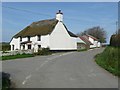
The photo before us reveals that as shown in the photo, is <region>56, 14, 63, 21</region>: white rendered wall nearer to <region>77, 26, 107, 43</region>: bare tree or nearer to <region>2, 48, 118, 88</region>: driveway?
<region>2, 48, 118, 88</region>: driveway

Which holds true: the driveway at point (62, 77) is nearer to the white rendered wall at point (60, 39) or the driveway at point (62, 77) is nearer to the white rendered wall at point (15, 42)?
the white rendered wall at point (60, 39)

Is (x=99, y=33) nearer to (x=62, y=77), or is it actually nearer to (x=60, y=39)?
(x=60, y=39)

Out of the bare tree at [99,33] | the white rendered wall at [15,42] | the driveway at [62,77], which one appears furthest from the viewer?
the bare tree at [99,33]

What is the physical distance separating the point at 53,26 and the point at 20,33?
36.8ft

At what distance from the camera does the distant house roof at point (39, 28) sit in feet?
177

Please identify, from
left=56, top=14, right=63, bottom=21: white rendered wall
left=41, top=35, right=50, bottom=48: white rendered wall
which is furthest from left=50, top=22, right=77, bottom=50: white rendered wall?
left=56, top=14, right=63, bottom=21: white rendered wall

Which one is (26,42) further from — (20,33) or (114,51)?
(114,51)

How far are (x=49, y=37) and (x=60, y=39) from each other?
9.37 ft

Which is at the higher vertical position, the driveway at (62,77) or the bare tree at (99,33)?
the bare tree at (99,33)

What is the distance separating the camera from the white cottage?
5259cm

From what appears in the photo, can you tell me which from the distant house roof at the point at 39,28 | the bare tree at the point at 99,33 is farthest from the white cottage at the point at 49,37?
the bare tree at the point at 99,33

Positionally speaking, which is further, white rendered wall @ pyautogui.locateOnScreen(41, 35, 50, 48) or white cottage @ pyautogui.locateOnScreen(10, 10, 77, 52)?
white cottage @ pyautogui.locateOnScreen(10, 10, 77, 52)

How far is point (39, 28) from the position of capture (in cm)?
5766

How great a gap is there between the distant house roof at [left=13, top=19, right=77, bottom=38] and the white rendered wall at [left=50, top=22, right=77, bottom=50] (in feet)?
3.46
